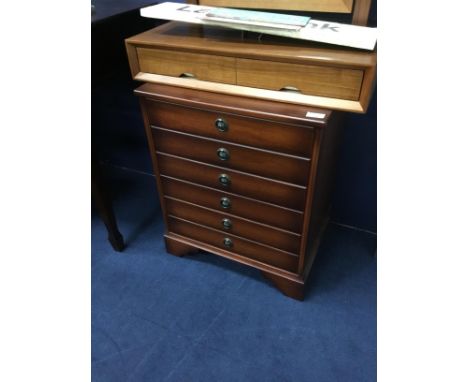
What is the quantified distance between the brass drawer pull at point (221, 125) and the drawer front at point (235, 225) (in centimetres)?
31

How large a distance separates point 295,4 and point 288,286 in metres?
0.88

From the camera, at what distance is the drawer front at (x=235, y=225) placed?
3.51 ft

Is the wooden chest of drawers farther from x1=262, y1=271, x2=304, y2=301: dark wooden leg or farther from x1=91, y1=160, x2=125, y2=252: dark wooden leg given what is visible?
x1=91, y1=160, x2=125, y2=252: dark wooden leg

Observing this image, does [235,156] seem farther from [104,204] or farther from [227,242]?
[104,204]

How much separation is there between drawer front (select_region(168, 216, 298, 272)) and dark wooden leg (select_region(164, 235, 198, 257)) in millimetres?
39

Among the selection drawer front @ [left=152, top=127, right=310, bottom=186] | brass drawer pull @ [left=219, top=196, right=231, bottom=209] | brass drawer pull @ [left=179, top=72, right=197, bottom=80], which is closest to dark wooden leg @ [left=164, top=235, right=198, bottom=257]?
brass drawer pull @ [left=219, top=196, right=231, bottom=209]

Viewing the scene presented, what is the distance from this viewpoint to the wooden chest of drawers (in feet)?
2.87

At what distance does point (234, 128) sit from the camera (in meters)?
0.92

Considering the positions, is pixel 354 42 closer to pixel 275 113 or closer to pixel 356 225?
pixel 275 113

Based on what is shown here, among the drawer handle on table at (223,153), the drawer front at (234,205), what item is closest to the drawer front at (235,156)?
the drawer handle on table at (223,153)

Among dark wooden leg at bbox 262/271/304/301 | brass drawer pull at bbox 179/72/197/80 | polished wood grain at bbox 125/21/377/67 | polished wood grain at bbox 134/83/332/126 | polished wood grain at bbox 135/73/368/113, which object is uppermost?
polished wood grain at bbox 125/21/377/67

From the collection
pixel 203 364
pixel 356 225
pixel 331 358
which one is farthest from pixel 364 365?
pixel 356 225

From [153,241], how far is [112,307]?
325 mm

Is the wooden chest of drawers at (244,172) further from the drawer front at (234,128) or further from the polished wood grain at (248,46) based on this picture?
the polished wood grain at (248,46)
